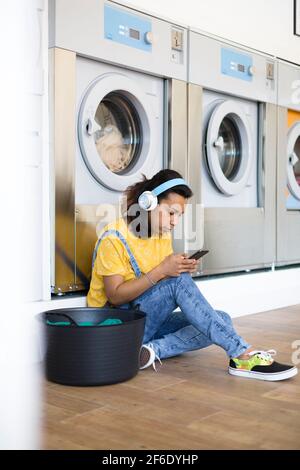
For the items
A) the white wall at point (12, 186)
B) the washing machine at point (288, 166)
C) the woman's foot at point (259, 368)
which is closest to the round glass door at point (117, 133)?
the woman's foot at point (259, 368)

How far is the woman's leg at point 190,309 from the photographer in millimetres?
2023

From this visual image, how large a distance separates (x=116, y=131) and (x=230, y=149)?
3.13 ft

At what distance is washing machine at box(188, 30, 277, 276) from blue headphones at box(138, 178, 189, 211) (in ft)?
2.73

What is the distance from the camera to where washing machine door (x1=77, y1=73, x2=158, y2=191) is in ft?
7.90

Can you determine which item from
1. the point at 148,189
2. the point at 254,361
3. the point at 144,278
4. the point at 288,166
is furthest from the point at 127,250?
the point at 288,166

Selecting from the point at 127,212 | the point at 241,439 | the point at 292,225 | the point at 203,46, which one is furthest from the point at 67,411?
the point at 292,225

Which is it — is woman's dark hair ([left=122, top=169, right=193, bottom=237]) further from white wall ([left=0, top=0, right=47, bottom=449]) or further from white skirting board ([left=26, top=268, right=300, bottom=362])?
white wall ([left=0, top=0, right=47, bottom=449])

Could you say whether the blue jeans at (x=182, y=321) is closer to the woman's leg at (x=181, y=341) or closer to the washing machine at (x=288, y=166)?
the woman's leg at (x=181, y=341)

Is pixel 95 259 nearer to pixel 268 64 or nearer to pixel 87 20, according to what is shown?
pixel 87 20

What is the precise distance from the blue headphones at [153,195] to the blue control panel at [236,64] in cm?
125

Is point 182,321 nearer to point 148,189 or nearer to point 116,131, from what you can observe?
point 148,189

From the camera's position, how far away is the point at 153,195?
215 cm
